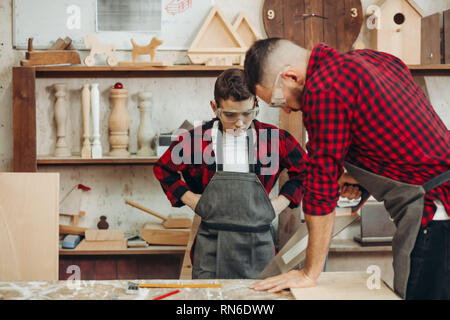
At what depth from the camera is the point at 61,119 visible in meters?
3.09

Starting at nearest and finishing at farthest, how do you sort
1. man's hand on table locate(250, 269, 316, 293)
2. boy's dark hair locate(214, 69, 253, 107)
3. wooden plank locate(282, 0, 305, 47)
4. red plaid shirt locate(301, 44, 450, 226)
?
red plaid shirt locate(301, 44, 450, 226) < man's hand on table locate(250, 269, 316, 293) < boy's dark hair locate(214, 69, 253, 107) < wooden plank locate(282, 0, 305, 47)

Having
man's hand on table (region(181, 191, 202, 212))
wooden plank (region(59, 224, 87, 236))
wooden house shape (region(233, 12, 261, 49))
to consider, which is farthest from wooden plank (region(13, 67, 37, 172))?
wooden house shape (region(233, 12, 261, 49))

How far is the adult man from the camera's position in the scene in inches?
51.3

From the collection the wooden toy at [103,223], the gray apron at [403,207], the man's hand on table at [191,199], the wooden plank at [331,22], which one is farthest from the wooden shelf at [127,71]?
the gray apron at [403,207]

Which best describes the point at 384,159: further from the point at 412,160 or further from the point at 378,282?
the point at 378,282

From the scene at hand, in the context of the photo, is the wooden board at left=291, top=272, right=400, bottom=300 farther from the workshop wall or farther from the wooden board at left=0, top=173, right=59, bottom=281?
the workshop wall

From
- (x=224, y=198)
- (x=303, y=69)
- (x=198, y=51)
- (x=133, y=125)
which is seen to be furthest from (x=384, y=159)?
(x=133, y=125)

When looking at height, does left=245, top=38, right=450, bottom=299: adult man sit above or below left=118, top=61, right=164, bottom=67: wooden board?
below

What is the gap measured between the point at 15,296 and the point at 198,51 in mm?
2023

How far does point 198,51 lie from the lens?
120 inches

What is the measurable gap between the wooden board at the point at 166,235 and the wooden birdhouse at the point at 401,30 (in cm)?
168

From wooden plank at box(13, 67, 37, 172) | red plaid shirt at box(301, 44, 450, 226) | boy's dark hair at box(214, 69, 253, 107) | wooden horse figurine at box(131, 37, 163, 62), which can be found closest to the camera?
red plaid shirt at box(301, 44, 450, 226)

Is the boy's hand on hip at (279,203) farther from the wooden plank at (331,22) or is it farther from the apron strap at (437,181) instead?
the wooden plank at (331,22)

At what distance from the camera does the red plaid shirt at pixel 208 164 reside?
2.16 meters
